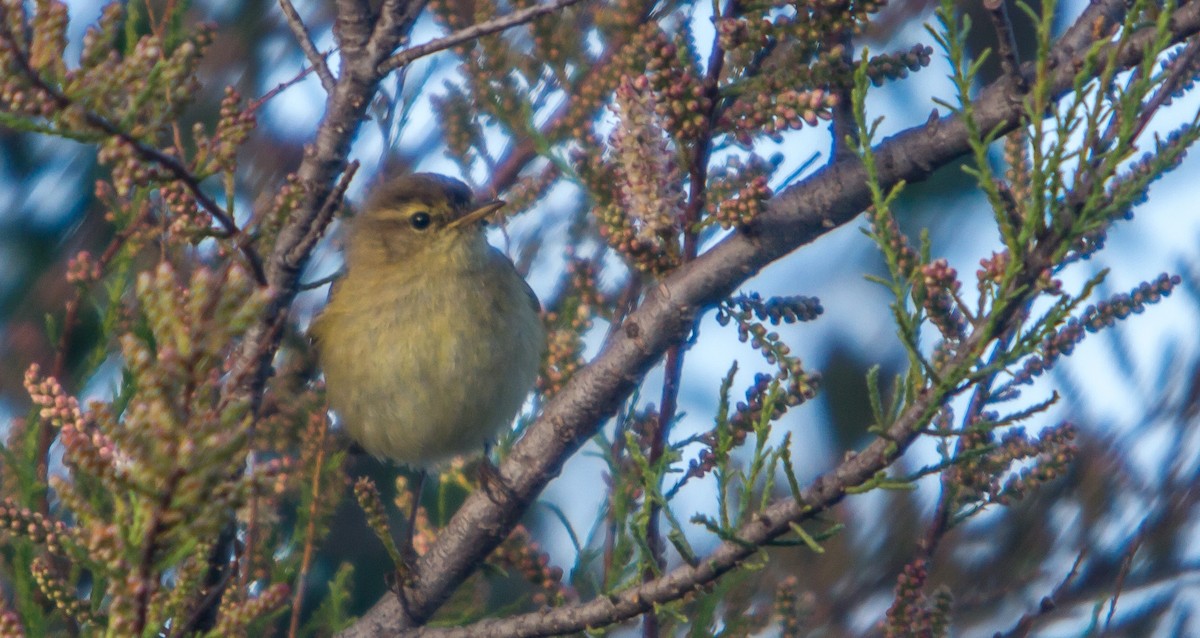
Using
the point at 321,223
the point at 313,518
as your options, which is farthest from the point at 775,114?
the point at 313,518

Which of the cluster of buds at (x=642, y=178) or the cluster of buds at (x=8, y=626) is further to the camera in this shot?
the cluster of buds at (x=642, y=178)

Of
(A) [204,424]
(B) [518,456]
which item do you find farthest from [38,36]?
(B) [518,456]

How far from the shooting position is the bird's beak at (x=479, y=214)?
12.2ft

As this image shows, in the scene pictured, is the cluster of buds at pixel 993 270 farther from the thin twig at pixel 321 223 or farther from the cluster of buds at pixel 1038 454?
the thin twig at pixel 321 223

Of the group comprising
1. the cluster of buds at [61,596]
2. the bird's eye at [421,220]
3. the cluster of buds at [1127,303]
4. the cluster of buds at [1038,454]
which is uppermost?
the bird's eye at [421,220]

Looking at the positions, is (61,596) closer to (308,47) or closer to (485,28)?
(308,47)

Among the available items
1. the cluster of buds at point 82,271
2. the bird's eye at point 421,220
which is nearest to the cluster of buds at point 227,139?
the cluster of buds at point 82,271

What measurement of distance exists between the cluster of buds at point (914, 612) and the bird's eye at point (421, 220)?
2286 mm

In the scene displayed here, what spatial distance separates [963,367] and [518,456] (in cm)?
137

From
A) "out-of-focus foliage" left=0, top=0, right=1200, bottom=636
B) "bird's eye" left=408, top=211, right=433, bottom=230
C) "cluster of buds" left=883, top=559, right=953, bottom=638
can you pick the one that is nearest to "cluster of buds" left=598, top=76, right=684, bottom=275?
"out-of-focus foliage" left=0, top=0, right=1200, bottom=636

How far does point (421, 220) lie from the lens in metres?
4.29

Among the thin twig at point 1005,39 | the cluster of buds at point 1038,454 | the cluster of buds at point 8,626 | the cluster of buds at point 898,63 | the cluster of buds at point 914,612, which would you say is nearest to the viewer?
the cluster of buds at point 8,626

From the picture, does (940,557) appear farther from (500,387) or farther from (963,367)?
(963,367)

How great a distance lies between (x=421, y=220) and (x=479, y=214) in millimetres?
442
